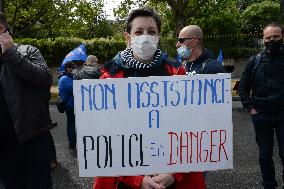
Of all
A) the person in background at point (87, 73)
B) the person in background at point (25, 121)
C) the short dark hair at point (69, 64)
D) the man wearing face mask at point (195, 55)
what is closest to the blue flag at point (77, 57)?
the short dark hair at point (69, 64)

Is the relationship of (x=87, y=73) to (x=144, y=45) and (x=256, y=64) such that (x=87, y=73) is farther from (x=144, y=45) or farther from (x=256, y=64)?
(x=144, y=45)

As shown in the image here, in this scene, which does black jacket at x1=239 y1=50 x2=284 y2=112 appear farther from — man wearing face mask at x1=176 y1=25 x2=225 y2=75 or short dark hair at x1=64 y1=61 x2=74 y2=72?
short dark hair at x1=64 y1=61 x2=74 y2=72

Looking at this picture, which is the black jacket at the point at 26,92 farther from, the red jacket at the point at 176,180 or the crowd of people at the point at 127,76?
the red jacket at the point at 176,180

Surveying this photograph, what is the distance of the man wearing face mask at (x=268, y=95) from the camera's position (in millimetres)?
4699

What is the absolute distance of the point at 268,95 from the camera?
15.5 ft

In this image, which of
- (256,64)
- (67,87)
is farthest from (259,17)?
(256,64)

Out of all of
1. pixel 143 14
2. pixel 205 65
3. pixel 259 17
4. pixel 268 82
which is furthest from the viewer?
pixel 259 17

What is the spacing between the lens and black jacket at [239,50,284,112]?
4.70 metres

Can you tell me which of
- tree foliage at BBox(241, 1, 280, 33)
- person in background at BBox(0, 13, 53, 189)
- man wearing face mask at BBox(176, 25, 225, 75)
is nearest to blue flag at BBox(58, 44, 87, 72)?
man wearing face mask at BBox(176, 25, 225, 75)

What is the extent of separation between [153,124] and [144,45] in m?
0.45

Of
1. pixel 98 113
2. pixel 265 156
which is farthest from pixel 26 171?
pixel 265 156

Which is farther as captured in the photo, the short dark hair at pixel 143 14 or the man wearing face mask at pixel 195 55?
the man wearing face mask at pixel 195 55

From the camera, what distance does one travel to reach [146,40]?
2596 mm

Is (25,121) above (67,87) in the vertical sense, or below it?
above
